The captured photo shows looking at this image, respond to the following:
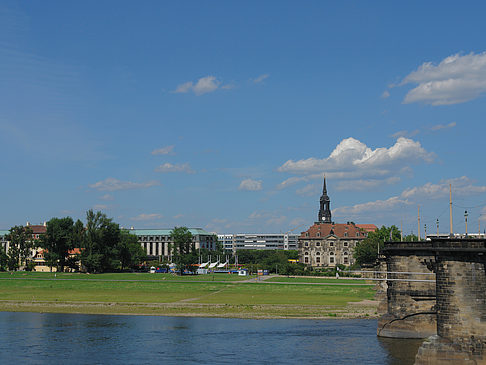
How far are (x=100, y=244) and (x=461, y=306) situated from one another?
152 m

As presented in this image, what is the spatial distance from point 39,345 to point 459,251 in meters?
41.4

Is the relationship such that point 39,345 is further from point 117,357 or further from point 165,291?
point 165,291

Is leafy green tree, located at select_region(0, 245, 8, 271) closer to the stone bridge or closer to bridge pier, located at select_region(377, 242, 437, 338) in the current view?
bridge pier, located at select_region(377, 242, 437, 338)

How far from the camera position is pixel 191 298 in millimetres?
105062

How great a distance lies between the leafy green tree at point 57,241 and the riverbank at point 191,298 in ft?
139

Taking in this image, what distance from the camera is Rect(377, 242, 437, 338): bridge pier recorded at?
61625mm

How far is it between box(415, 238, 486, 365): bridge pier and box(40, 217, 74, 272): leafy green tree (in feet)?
514

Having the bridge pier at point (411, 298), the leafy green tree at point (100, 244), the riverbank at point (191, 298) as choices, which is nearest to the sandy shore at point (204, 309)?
the riverbank at point (191, 298)

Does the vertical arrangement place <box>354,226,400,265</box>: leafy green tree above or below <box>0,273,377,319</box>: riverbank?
above

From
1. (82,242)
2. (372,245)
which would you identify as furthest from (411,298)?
(82,242)

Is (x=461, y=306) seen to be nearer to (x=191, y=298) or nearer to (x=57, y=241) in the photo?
(x=191, y=298)

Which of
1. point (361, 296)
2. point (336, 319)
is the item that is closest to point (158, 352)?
point (336, 319)

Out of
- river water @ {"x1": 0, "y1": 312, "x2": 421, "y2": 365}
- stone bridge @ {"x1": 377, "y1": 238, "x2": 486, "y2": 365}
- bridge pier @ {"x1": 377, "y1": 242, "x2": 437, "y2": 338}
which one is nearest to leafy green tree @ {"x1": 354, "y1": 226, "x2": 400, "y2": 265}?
river water @ {"x1": 0, "y1": 312, "x2": 421, "y2": 365}

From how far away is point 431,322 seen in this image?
62.2 meters
